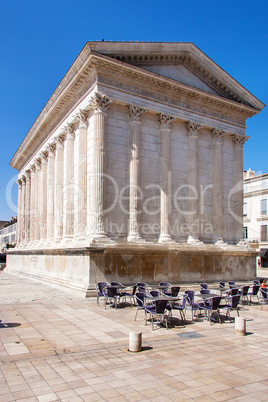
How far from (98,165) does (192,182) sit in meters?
7.17

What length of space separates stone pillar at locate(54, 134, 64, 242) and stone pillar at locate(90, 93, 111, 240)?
662cm

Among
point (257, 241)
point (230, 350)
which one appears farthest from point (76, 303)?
point (257, 241)

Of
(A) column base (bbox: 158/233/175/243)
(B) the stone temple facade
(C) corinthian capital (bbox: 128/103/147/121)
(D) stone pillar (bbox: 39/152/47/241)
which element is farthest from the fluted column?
(A) column base (bbox: 158/233/175/243)

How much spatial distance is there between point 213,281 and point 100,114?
12307 millimetres

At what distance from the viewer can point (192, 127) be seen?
24.0 metres

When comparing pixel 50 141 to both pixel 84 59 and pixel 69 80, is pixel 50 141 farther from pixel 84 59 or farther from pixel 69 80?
pixel 84 59

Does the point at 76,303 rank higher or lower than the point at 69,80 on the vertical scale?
lower

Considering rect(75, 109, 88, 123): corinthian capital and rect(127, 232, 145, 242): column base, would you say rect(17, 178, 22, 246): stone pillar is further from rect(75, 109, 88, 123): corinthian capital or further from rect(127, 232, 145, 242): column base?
rect(127, 232, 145, 242): column base

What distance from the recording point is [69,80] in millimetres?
22516

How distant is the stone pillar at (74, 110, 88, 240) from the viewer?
20906 mm

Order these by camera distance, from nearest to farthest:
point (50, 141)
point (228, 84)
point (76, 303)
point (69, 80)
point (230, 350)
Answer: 1. point (230, 350)
2. point (76, 303)
3. point (69, 80)
4. point (228, 84)
5. point (50, 141)

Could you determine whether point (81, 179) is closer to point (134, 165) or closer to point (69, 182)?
point (69, 182)

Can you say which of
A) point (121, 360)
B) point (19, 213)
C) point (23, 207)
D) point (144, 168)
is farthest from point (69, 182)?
point (19, 213)

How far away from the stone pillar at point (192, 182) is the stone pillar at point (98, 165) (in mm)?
6600
